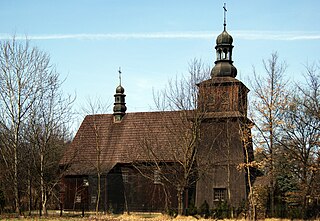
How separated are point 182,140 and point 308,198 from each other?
28.8ft

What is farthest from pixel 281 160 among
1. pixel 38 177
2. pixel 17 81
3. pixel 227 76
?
pixel 17 81

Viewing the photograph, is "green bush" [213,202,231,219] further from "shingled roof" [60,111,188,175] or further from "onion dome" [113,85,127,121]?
"onion dome" [113,85,127,121]

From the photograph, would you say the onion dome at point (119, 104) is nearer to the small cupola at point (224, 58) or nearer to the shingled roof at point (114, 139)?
the shingled roof at point (114, 139)

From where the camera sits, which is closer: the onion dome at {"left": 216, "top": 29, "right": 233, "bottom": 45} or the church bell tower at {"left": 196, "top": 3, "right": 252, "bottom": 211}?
the church bell tower at {"left": 196, "top": 3, "right": 252, "bottom": 211}

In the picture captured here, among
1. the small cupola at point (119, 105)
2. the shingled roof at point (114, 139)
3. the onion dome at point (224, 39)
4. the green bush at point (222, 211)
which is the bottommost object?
the green bush at point (222, 211)

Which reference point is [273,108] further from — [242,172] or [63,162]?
[63,162]

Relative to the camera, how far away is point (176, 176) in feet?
97.8

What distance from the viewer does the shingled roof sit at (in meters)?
Answer: 37.8

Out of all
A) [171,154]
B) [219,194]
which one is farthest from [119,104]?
[219,194]

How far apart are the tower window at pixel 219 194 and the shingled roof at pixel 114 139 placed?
553 centimetres

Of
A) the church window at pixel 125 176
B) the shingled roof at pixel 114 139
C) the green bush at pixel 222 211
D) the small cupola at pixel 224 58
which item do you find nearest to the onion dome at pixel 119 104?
the shingled roof at pixel 114 139

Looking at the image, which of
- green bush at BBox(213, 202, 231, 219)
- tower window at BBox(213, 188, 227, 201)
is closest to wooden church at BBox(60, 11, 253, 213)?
tower window at BBox(213, 188, 227, 201)

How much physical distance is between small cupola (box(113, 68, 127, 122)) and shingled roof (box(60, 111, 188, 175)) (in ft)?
1.32

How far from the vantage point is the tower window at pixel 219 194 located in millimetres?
33188
